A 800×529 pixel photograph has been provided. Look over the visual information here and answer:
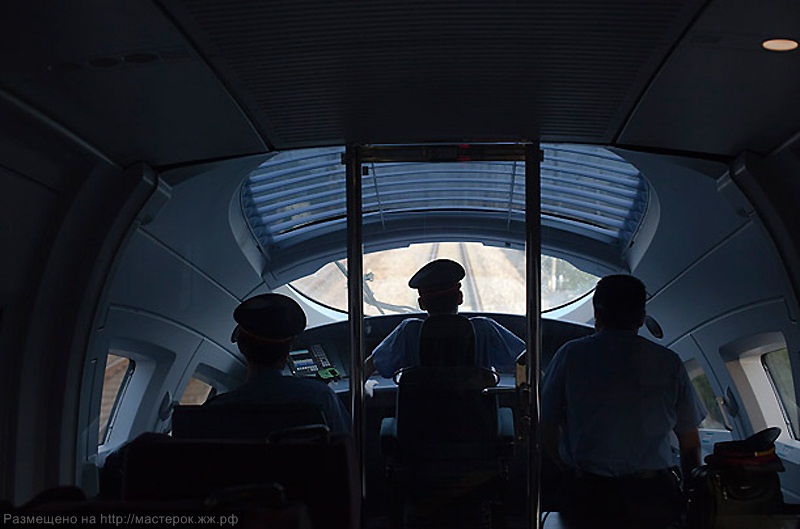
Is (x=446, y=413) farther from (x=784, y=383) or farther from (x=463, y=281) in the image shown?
(x=784, y=383)

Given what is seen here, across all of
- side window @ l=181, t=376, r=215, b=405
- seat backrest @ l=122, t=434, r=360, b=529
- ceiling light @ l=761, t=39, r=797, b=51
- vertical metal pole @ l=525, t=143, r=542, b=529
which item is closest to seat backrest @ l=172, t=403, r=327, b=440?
side window @ l=181, t=376, r=215, b=405

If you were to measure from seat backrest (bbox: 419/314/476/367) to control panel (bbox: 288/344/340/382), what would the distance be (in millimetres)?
591

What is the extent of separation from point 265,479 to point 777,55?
2323 mm

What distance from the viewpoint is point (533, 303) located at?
526 cm

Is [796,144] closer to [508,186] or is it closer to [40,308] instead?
[508,186]

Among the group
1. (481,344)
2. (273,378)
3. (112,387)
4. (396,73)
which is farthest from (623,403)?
(112,387)

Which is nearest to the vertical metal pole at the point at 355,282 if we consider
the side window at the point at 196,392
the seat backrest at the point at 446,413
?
the seat backrest at the point at 446,413

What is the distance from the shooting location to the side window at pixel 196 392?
519 centimetres

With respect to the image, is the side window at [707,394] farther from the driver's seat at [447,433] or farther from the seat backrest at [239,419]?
the seat backrest at [239,419]

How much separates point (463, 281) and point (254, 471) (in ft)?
6.98

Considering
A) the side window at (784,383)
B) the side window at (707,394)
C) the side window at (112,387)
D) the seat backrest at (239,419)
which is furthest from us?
the side window at (707,394)

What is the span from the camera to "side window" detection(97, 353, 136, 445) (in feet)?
17.9

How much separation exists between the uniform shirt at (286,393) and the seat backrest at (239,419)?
109 mm

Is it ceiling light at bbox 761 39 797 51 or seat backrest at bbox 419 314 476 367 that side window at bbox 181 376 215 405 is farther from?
ceiling light at bbox 761 39 797 51
